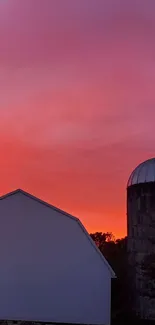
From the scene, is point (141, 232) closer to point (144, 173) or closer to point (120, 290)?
point (144, 173)

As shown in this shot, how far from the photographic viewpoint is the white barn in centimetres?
2997

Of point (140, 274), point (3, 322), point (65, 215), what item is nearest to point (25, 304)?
point (3, 322)

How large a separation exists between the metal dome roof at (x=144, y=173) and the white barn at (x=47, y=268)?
641cm

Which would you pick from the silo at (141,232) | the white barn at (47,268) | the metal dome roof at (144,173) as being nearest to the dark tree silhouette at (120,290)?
the silo at (141,232)

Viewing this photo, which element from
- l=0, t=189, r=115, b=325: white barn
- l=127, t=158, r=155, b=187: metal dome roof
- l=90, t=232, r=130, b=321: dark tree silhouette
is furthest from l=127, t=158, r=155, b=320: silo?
l=0, t=189, r=115, b=325: white barn

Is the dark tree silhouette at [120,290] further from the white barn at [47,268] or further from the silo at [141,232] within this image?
the white barn at [47,268]

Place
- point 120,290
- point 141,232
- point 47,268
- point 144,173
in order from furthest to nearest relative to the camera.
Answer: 1. point 120,290
2. point 144,173
3. point 141,232
4. point 47,268

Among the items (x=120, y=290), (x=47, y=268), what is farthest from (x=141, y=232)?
(x=47, y=268)

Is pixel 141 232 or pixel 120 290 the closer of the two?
pixel 141 232

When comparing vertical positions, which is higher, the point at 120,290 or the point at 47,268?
the point at 47,268

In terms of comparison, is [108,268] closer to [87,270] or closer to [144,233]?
[87,270]

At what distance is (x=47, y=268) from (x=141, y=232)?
25.6 ft

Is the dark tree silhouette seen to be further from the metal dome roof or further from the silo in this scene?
the metal dome roof

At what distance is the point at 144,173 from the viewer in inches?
1438
